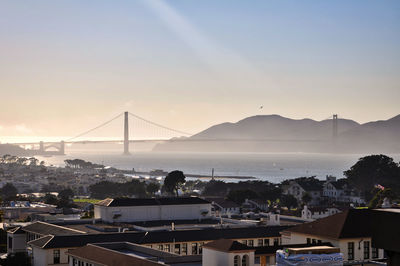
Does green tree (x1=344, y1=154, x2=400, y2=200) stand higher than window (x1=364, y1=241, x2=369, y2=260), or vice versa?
green tree (x1=344, y1=154, x2=400, y2=200)

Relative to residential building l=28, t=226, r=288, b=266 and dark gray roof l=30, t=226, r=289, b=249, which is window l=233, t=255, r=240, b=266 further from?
dark gray roof l=30, t=226, r=289, b=249

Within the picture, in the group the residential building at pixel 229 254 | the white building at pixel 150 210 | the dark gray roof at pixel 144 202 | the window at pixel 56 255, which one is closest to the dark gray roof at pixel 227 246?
the residential building at pixel 229 254

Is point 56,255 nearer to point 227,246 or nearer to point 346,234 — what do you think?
point 227,246

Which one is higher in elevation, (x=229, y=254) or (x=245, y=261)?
(x=229, y=254)

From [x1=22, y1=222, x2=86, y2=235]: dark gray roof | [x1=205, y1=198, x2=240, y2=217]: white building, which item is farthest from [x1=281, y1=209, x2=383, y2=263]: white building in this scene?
[x1=205, y1=198, x2=240, y2=217]: white building

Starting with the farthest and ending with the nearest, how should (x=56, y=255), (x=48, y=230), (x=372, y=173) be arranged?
(x=372, y=173), (x=48, y=230), (x=56, y=255)

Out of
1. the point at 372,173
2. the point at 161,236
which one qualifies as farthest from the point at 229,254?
the point at 372,173
